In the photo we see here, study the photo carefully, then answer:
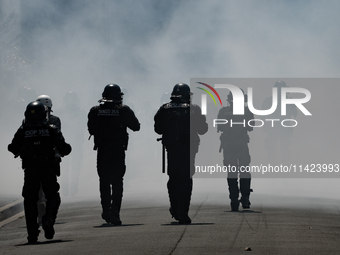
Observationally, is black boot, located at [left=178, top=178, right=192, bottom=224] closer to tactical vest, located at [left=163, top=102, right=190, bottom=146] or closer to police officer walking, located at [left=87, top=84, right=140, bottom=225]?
tactical vest, located at [left=163, top=102, right=190, bottom=146]

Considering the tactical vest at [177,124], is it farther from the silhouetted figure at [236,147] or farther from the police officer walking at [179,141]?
the silhouetted figure at [236,147]

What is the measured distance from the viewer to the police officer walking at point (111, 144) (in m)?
10.4

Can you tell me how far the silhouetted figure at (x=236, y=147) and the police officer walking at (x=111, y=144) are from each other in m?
2.72

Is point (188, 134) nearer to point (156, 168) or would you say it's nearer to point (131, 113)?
point (131, 113)

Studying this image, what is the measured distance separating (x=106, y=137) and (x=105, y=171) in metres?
0.48

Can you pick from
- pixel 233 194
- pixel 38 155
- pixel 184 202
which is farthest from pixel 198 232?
pixel 233 194

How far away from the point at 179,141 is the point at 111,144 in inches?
37.5

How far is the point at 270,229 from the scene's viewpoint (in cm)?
928

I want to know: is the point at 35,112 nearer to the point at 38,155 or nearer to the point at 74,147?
the point at 38,155

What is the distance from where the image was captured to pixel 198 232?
8.95 metres

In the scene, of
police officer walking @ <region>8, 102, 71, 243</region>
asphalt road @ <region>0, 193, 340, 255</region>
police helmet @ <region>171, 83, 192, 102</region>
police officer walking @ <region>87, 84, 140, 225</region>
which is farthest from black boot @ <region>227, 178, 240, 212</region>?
police officer walking @ <region>8, 102, 71, 243</region>

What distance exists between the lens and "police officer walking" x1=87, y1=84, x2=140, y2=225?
34.0ft

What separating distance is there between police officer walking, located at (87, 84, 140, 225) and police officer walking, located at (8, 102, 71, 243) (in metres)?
1.55

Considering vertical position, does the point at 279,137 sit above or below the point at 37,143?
below
